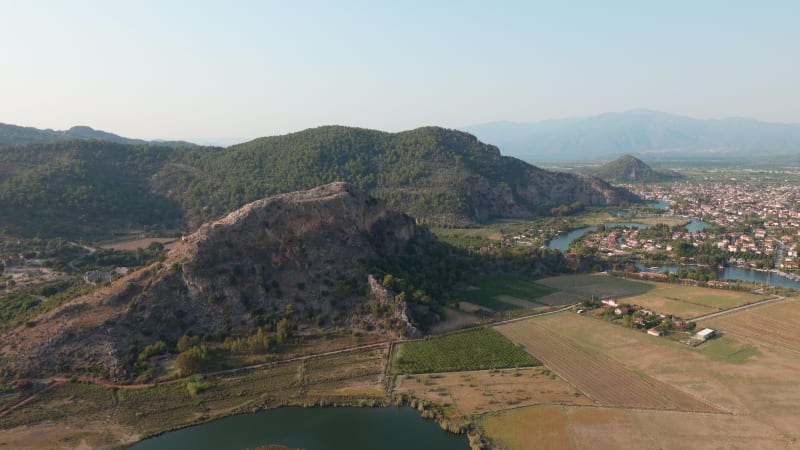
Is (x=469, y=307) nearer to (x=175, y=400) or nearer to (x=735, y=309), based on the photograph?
(x=735, y=309)

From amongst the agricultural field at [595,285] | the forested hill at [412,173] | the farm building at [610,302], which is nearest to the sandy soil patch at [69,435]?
the farm building at [610,302]

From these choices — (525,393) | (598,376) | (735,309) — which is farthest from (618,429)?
(735,309)

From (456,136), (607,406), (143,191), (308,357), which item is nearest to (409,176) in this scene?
(456,136)

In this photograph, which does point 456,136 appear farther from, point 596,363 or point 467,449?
point 467,449

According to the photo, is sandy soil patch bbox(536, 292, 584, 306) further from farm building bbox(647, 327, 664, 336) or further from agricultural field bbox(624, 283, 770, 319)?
farm building bbox(647, 327, 664, 336)

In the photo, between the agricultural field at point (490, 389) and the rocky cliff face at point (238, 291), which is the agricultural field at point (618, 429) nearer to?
the agricultural field at point (490, 389)

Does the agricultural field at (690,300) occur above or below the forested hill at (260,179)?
below

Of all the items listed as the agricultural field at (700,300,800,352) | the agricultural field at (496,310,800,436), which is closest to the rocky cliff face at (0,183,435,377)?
the agricultural field at (496,310,800,436)
